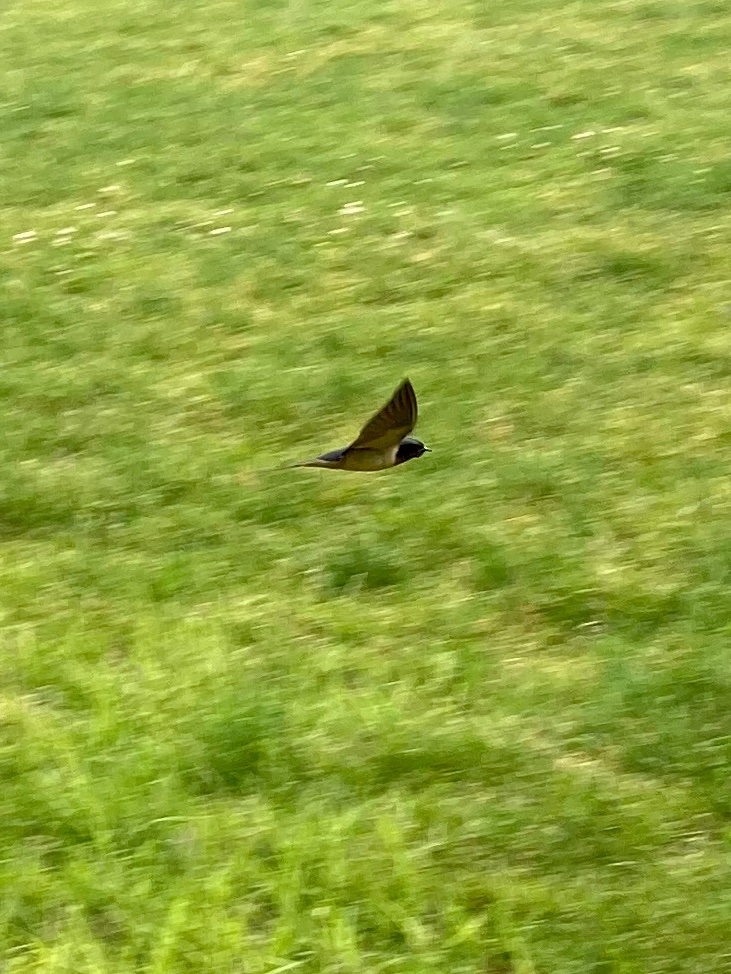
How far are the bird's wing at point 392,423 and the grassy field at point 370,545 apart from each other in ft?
1.32

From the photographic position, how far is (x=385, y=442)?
397 cm

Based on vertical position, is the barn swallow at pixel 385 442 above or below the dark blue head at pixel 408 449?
above

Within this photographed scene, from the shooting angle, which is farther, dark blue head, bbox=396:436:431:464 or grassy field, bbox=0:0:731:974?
dark blue head, bbox=396:436:431:464

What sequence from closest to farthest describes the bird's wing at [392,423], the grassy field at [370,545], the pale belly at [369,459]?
the grassy field at [370,545] < the bird's wing at [392,423] < the pale belly at [369,459]

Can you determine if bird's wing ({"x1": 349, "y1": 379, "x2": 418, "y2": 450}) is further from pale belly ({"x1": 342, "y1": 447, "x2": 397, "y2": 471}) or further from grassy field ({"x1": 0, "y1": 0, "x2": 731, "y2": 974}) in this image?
grassy field ({"x1": 0, "y1": 0, "x2": 731, "y2": 974})

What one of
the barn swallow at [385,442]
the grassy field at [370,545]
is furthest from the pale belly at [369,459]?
the grassy field at [370,545]

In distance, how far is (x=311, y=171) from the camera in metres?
7.94

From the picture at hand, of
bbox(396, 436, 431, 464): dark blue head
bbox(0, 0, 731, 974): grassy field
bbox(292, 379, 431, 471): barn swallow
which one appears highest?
bbox(292, 379, 431, 471): barn swallow

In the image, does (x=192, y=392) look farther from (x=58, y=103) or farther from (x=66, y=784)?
(x=58, y=103)

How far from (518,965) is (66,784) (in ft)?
3.39

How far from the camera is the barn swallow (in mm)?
3795

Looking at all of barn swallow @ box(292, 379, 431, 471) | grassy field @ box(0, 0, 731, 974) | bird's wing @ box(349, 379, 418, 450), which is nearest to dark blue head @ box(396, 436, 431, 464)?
barn swallow @ box(292, 379, 431, 471)

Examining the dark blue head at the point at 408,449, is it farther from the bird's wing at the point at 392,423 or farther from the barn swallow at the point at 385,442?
the bird's wing at the point at 392,423

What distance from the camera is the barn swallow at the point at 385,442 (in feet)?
12.5
